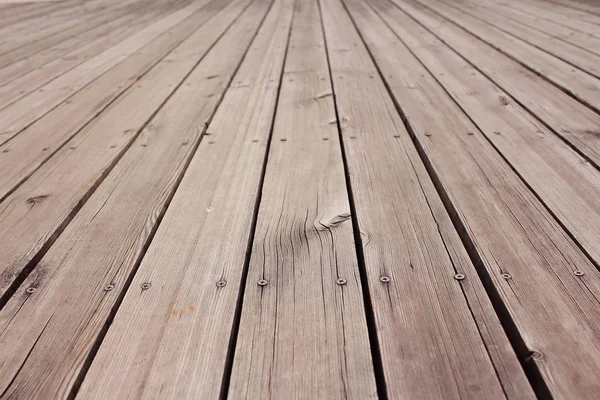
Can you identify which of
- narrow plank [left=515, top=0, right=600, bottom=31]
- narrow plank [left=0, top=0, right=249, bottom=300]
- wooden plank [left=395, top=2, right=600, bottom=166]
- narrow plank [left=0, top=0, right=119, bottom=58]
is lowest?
narrow plank [left=515, top=0, right=600, bottom=31]

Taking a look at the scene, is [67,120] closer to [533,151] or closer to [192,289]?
[192,289]

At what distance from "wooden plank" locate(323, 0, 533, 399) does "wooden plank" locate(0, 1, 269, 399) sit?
49cm

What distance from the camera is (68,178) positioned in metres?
1.49

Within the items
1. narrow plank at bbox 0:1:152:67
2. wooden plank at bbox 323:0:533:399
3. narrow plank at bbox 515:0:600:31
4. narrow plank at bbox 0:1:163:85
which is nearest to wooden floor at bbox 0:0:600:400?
wooden plank at bbox 323:0:533:399

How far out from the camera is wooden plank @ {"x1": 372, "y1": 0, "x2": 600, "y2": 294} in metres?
1.22

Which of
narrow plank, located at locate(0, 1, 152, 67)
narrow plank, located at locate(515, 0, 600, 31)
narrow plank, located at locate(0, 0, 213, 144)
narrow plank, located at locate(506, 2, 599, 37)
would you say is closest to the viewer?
narrow plank, located at locate(0, 0, 213, 144)

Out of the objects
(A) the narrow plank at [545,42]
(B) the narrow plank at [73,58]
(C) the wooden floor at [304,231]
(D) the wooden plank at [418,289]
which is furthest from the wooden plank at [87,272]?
(A) the narrow plank at [545,42]

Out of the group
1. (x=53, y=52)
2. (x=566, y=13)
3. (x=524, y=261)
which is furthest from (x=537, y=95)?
(x=53, y=52)

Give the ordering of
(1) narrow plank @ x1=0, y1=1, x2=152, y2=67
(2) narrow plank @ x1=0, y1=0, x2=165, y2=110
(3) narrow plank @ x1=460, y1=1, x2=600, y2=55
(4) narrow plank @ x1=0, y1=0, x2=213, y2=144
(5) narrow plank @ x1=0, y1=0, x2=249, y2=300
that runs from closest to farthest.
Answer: (5) narrow plank @ x1=0, y1=0, x2=249, y2=300
(4) narrow plank @ x1=0, y1=0, x2=213, y2=144
(2) narrow plank @ x1=0, y1=0, x2=165, y2=110
(3) narrow plank @ x1=460, y1=1, x2=600, y2=55
(1) narrow plank @ x1=0, y1=1, x2=152, y2=67

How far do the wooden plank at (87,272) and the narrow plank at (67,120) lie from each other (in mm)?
239

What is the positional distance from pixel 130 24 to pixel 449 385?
378 centimetres

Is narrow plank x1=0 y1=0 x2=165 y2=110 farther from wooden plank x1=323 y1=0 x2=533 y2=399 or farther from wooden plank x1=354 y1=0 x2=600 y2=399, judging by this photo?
wooden plank x1=354 y1=0 x2=600 y2=399

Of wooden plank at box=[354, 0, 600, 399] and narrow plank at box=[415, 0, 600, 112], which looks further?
narrow plank at box=[415, 0, 600, 112]

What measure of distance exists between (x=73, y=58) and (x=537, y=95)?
7.87 feet
